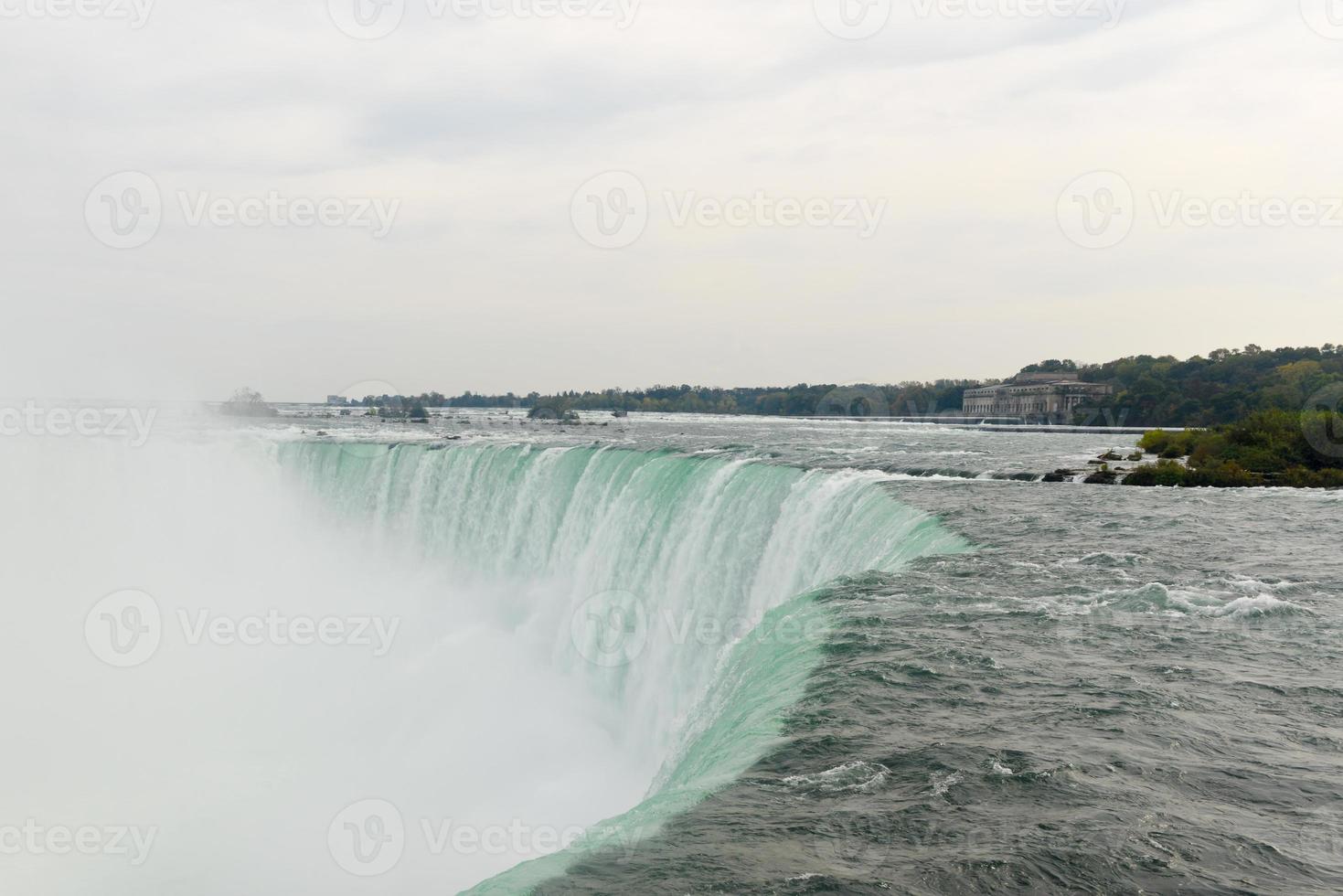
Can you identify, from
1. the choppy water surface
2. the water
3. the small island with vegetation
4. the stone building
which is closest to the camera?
the choppy water surface

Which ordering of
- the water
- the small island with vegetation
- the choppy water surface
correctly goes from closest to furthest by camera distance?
the choppy water surface
the water
the small island with vegetation

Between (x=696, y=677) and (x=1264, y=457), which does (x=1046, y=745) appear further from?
(x=1264, y=457)

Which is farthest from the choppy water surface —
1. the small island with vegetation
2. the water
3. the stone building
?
the stone building

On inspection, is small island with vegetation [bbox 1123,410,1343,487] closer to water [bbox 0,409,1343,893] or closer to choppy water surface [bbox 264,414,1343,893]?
water [bbox 0,409,1343,893]

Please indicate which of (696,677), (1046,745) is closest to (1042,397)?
(696,677)

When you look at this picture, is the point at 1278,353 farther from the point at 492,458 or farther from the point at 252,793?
the point at 252,793

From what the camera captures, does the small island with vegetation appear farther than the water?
Yes

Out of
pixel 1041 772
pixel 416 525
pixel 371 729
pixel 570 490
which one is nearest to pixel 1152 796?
pixel 1041 772
